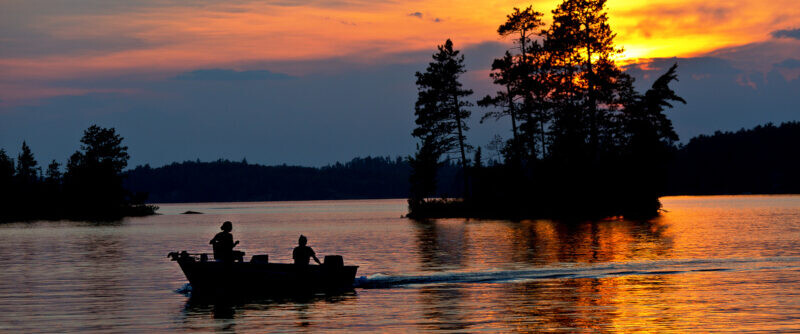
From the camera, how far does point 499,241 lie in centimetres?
7125

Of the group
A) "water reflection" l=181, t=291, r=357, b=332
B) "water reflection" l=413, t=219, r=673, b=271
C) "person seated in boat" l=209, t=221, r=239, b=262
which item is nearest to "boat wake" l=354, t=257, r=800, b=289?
"water reflection" l=413, t=219, r=673, b=271

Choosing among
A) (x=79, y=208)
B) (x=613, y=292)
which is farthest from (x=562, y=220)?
(x=79, y=208)

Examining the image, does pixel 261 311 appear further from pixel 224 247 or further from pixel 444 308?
pixel 444 308

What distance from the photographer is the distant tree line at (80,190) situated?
168 m

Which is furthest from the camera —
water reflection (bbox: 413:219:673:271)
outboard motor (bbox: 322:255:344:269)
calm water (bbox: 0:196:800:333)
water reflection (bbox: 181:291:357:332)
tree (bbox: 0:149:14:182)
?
tree (bbox: 0:149:14:182)

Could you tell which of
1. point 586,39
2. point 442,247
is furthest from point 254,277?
point 586,39

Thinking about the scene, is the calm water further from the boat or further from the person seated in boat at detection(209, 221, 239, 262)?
the person seated in boat at detection(209, 221, 239, 262)

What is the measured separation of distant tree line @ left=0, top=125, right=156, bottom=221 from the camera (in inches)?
6614

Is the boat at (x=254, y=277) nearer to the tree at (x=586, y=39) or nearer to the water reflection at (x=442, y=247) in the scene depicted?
the water reflection at (x=442, y=247)

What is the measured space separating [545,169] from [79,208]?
106497 millimetres

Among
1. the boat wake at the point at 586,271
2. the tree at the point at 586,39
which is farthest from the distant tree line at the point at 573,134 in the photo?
the boat wake at the point at 586,271

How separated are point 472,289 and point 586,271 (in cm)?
879

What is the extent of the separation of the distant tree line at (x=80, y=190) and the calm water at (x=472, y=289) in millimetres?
99226

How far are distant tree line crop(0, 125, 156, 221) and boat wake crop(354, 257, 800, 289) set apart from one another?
134045 millimetres
